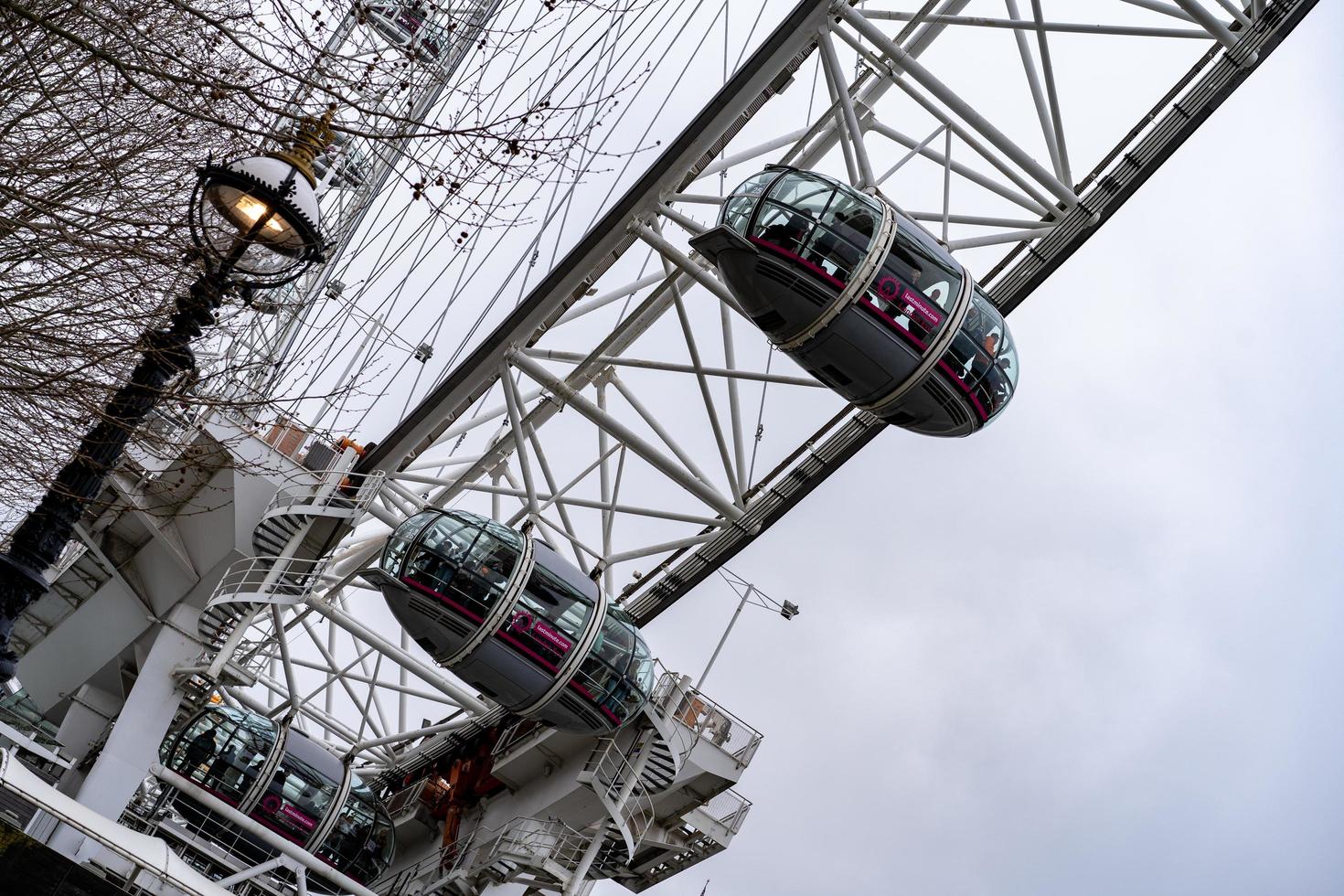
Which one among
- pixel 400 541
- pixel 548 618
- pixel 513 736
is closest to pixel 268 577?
pixel 400 541

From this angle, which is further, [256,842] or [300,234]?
[256,842]

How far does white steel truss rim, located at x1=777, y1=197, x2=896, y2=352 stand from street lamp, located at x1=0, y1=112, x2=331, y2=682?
25.2 ft

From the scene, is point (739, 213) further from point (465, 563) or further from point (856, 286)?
point (465, 563)

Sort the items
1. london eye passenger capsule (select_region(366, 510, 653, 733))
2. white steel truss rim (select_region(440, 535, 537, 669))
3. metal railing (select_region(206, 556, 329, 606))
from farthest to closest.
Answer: metal railing (select_region(206, 556, 329, 606)), london eye passenger capsule (select_region(366, 510, 653, 733)), white steel truss rim (select_region(440, 535, 537, 669))

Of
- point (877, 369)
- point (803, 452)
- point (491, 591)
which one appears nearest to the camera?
point (877, 369)

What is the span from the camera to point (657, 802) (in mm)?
22469

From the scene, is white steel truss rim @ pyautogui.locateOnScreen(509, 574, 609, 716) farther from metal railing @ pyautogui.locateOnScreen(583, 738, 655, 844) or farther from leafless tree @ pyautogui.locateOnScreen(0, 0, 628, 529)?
leafless tree @ pyautogui.locateOnScreen(0, 0, 628, 529)

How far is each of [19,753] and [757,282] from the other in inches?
488

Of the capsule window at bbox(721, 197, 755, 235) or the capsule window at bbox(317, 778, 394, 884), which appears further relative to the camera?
the capsule window at bbox(317, 778, 394, 884)

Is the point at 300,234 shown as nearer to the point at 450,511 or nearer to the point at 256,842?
the point at 450,511

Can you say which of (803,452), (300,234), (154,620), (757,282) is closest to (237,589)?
(154,620)

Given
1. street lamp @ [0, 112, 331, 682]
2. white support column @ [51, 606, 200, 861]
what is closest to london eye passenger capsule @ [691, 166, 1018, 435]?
street lamp @ [0, 112, 331, 682]

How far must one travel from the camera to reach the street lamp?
8.26 meters

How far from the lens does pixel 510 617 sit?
62.5ft
